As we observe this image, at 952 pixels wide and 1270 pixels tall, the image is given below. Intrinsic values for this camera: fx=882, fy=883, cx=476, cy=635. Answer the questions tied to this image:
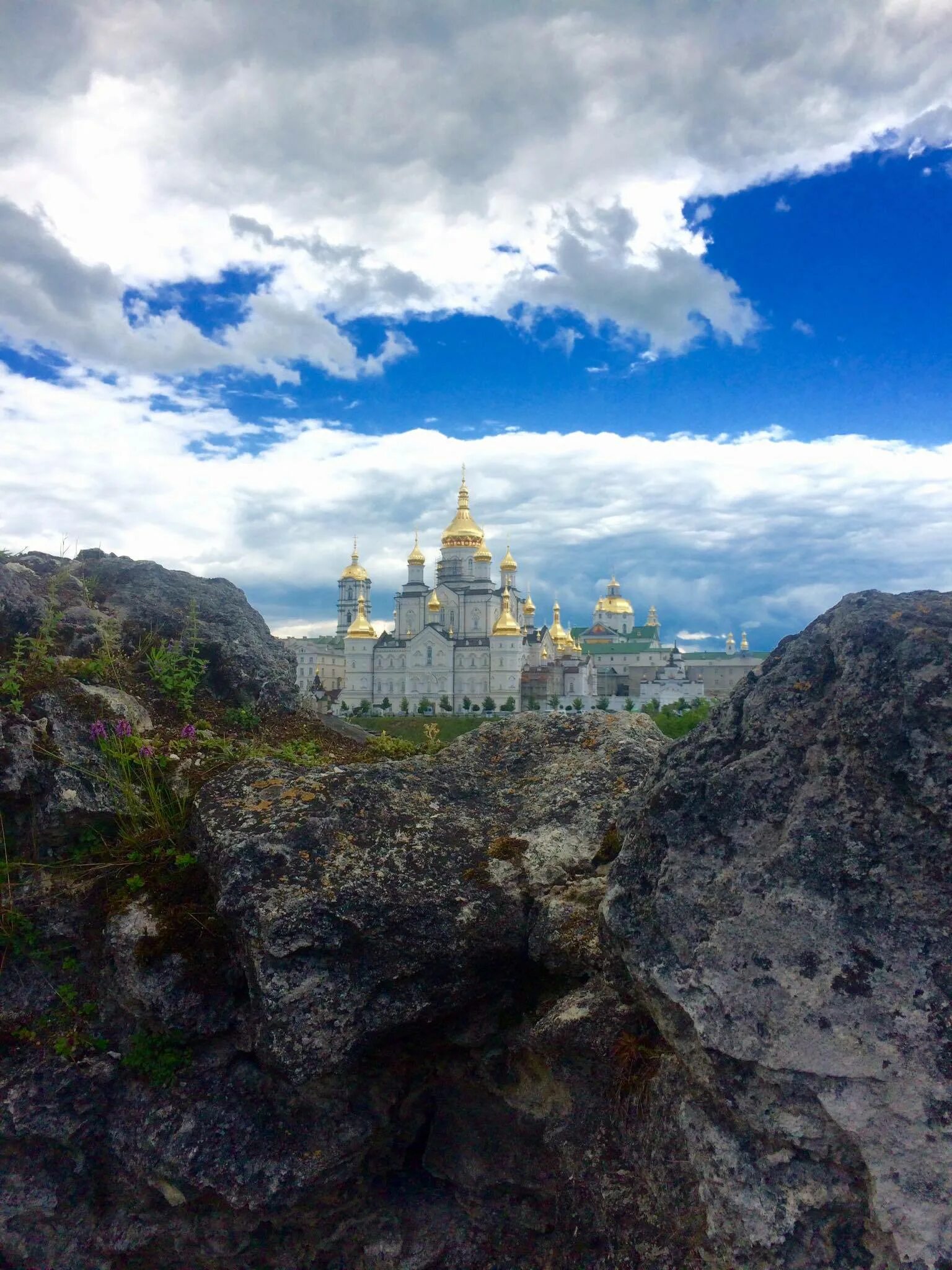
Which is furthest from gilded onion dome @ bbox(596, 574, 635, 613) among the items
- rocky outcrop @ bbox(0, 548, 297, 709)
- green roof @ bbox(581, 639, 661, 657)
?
rocky outcrop @ bbox(0, 548, 297, 709)

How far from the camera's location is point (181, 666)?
6.31 m

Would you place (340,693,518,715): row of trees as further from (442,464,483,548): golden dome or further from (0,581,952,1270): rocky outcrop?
(0,581,952,1270): rocky outcrop

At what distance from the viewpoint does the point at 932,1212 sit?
247 cm

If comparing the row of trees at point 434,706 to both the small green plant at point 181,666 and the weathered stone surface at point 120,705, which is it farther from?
the weathered stone surface at point 120,705

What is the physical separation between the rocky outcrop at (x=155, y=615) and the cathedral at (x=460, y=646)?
3074 inches

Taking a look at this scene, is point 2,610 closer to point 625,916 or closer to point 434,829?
point 434,829

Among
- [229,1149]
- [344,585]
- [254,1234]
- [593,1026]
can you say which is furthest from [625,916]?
[344,585]

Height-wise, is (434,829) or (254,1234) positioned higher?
(434,829)

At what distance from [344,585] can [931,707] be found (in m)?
105

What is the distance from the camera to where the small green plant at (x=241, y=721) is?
6148 millimetres

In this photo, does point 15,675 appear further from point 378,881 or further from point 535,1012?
point 535,1012

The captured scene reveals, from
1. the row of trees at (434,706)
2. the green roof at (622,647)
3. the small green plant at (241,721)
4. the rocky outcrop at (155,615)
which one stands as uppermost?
the green roof at (622,647)

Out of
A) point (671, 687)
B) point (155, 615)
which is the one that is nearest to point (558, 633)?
point (671, 687)

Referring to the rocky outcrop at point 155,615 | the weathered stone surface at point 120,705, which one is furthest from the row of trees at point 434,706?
the weathered stone surface at point 120,705
